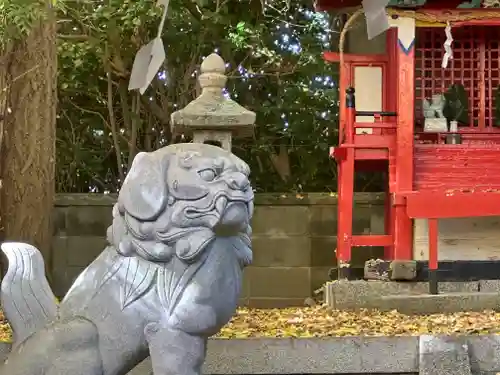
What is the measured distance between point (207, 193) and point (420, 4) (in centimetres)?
526

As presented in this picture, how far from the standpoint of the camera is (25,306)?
2285 millimetres

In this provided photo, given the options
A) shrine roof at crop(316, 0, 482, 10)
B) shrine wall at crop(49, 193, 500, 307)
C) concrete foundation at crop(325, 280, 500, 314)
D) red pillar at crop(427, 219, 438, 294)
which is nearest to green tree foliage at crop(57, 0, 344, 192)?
shrine wall at crop(49, 193, 500, 307)

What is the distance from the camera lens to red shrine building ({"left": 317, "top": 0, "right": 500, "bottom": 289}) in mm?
6832

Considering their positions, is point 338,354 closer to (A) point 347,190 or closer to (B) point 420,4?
(A) point 347,190

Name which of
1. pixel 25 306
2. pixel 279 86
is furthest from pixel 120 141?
pixel 25 306

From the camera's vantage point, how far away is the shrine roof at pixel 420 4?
22.7ft

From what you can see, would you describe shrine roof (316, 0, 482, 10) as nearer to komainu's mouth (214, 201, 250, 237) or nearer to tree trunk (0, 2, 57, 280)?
tree trunk (0, 2, 57, 280)

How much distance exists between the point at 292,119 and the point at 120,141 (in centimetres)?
217

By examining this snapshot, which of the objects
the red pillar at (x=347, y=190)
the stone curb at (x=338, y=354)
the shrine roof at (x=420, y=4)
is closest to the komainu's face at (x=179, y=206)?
the stone curb at (x=338, y=354)

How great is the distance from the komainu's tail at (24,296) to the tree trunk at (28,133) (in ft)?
15.0

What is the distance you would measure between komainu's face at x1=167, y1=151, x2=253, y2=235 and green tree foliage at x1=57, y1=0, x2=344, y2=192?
659 cm

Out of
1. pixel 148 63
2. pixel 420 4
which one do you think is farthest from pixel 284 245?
pixel 148 63

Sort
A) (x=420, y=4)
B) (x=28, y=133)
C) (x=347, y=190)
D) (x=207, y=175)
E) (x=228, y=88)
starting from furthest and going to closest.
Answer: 1. (x=228, y=88)
2. (x=347, y=190)
3. (x=420, y=4)
4. (x=28, y=133)
5. (x=207, y=175)

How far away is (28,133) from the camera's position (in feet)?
22.0
